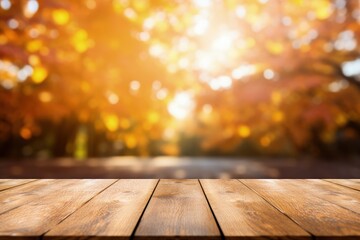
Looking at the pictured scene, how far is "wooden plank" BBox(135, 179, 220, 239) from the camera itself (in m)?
1.04

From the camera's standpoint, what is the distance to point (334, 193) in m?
1.74

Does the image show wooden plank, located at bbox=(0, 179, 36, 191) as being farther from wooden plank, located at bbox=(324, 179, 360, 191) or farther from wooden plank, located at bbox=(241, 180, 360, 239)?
wooden plank, located at bbox=(324, 179, 360, 191)

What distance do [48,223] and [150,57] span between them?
5.36 meters

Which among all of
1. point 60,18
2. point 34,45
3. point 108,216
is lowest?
point 108,216

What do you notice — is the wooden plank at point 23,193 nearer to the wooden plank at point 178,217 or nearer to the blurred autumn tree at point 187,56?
the wooden plank at point 178,217

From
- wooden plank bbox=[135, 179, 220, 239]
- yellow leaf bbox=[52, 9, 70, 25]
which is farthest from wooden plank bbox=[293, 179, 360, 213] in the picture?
yellow leaf bbox=[52, 9, 70, 25]

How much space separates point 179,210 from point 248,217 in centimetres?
24

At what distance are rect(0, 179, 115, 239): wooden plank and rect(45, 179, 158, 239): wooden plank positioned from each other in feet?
0.14

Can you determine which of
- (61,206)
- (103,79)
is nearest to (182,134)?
(103,79)

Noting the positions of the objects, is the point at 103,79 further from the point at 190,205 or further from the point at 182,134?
the point at 182,134

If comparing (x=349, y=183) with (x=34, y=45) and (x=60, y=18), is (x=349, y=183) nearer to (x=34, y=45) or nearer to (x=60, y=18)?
(x=34, y=45)

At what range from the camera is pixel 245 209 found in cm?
135

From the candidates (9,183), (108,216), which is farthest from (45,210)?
(9,183)

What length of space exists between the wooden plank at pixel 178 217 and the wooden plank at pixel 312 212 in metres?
0.28
